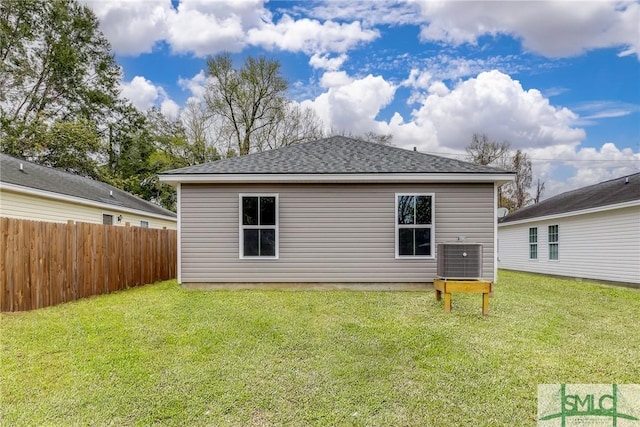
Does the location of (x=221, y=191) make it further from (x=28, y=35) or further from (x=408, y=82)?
(x=28, y=35)

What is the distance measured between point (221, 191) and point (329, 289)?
312 centimetres

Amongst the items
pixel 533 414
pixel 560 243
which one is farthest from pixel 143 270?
pixel 560 243

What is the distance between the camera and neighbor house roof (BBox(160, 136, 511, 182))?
7.53m

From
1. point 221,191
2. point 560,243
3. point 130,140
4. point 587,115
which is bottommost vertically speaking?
point 560,243

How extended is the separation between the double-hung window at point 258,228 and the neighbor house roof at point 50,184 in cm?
540

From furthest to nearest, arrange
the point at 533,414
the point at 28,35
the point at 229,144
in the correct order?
the point at 229,144 → the point at 28,35 → the point at 533,414

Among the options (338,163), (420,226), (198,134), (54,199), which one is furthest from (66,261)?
(198,134)

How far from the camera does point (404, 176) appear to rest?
7473 mm

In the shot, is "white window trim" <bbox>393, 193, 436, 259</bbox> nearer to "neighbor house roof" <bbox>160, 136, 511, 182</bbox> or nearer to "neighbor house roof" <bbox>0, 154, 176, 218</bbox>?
"neighbor house roof" <bbox>160, 136, 511, 182</bbox>

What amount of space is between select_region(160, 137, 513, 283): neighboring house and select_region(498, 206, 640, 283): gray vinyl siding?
17.1 feet

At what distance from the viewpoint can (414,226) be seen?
25.0 ft

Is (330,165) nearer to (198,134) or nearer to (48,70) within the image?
(198,134)

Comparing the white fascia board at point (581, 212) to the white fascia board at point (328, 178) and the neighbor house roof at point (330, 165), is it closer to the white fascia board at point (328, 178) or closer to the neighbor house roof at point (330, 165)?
the white fascia board at point (328, 178)

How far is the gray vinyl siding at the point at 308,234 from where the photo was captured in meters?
7.65
